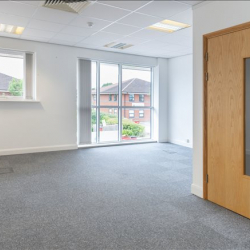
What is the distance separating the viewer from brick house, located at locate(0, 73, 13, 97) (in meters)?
5.50

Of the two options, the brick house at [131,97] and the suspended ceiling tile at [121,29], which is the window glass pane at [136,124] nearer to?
the brick house at [131,97]

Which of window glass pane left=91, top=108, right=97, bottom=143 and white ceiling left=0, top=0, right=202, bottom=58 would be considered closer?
white ceiling left=0, top=0, right=202, bottom=58

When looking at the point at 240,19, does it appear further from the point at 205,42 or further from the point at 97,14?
the point at 97,14

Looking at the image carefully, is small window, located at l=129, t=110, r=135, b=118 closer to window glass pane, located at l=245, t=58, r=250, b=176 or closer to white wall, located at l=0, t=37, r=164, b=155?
white wall, located at l=0, t=37, r=164, b=155

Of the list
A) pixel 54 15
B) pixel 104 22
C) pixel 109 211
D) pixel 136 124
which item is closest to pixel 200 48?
pixel 104 22

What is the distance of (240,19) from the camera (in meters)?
2.50

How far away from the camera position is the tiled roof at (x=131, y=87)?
6.93 m

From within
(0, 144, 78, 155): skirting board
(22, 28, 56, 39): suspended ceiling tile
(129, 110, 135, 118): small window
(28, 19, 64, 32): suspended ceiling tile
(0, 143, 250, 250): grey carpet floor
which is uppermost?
(22, 28, 56, 39): suspended ceiling tile

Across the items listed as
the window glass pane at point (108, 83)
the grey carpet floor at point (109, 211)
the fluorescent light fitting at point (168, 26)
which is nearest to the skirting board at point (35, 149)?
the grey carpet floor at point (109, 211)

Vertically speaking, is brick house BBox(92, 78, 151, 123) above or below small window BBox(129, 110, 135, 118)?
above

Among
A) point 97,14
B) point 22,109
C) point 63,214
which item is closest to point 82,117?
point 22,109

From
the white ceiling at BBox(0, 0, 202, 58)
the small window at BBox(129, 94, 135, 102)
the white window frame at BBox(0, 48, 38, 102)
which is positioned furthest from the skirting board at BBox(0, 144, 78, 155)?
the white ceiling at BBox(0, 0, 202, 58)

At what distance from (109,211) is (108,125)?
4475mm

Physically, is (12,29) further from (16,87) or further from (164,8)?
(164,8)
